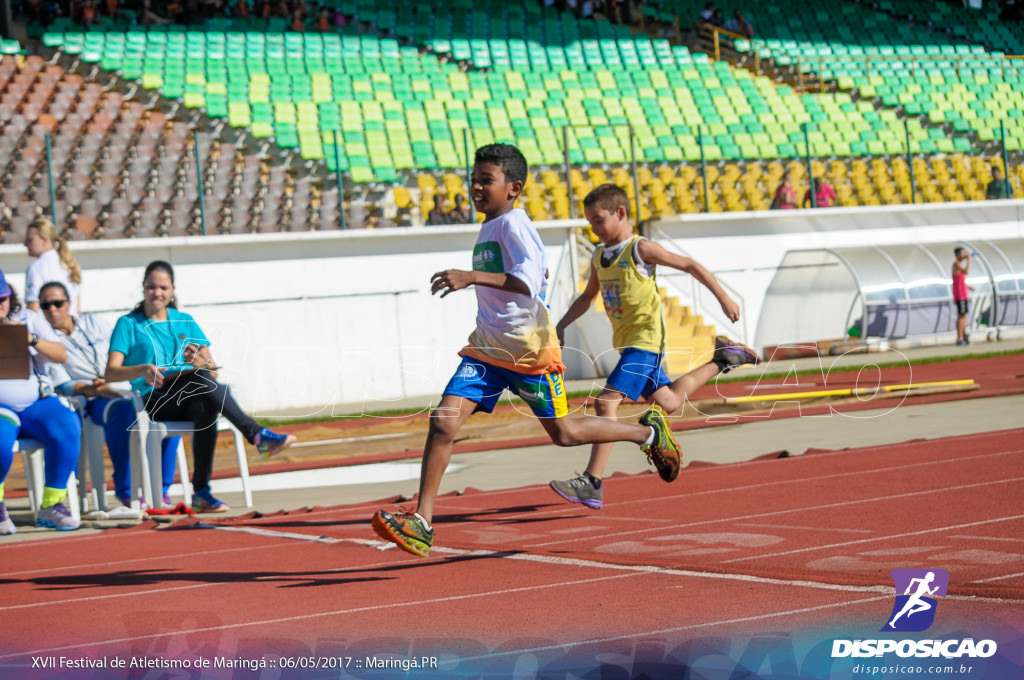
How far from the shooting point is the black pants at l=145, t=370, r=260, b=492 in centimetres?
787

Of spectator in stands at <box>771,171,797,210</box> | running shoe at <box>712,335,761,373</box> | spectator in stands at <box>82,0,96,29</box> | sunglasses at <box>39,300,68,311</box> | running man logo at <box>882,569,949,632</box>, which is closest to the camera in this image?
running man logo at <box>882,569,949,632</box>

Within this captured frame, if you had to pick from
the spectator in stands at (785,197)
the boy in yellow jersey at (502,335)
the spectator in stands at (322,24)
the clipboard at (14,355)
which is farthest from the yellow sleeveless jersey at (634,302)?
the spectator in stands at (322,24)

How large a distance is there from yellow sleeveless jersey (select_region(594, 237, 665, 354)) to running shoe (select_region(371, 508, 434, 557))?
2288 millimetres

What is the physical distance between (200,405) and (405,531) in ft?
10.7

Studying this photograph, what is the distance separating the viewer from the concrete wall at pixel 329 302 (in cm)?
1933

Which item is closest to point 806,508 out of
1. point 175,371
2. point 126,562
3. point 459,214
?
point 126,562

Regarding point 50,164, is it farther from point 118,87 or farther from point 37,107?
point 118,87

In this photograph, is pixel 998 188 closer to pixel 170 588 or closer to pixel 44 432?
pixel 44 432

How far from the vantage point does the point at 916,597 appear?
3.89 m

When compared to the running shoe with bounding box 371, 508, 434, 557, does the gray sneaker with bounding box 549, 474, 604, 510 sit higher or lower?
lower

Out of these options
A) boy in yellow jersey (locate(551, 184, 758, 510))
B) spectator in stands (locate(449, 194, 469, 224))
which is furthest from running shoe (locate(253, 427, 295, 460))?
spectator in stands (locate(449, 194, 469, 224))

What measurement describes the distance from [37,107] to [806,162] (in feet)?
52.6

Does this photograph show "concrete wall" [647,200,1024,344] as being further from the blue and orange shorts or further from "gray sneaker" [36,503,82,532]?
"gray sneaker" [36,503,82,532]

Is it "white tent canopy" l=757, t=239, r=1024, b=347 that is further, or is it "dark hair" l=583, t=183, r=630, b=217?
"white tent canopy" l=757, t=239, r=1024, b=347
